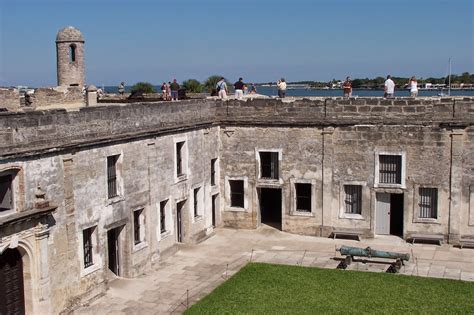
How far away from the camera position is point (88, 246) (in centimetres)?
1988

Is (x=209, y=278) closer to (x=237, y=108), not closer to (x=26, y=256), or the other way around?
(x=26, y=256)

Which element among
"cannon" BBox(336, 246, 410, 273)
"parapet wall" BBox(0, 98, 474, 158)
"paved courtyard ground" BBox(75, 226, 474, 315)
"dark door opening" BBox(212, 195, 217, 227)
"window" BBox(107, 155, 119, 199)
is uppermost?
"parapet wall" BBox(0, 98, 474, 158)

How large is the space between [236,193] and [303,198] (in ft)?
9.89

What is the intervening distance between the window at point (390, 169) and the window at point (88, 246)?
40.4 ft

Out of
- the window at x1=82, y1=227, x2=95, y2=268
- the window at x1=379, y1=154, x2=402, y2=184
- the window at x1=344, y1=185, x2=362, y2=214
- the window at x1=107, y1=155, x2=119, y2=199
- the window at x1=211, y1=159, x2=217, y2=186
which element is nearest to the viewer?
the window at x1=82, y1=227, x2=95, y2=268

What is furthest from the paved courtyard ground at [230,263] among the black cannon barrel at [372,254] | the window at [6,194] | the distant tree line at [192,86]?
the distant tree line at [192,86]

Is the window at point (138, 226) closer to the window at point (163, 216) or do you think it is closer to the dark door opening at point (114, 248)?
the dark door opening at point (114, 248)

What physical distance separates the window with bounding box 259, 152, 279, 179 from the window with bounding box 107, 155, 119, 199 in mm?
8455

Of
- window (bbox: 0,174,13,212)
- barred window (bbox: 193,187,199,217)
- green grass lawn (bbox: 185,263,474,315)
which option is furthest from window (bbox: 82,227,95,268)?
barred window (bbox: 193,187,199,217)

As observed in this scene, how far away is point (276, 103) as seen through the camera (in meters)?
27.3

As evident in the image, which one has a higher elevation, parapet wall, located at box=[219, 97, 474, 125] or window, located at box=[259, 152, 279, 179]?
parapet wall, located at box=[219, 97, 474, 125]

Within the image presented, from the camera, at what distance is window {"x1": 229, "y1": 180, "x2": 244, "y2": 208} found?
28.4 meters

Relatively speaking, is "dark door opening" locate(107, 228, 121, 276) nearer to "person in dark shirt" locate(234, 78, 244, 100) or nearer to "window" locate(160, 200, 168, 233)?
"window" locate(160, 200, 168, 233)

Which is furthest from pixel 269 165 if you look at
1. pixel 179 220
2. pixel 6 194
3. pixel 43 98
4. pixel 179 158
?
pixel 6 194
